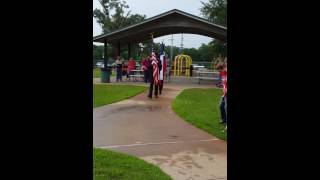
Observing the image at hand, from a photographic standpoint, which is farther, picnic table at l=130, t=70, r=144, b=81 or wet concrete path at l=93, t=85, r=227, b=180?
picnic table at l=130, t=70, r=144, b=81

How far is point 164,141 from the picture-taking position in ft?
26.5

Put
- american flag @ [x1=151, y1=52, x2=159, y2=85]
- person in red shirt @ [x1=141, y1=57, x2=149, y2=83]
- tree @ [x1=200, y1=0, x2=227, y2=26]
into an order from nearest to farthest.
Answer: american flag @ [x1=151, y1=52, x2=159, y2=85], person in red shirt @ [x1=141, y1=57, x2=149, y2=83], tree @ [x1=200, y1=0, x2=227, y2=26]

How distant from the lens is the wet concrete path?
6066mm

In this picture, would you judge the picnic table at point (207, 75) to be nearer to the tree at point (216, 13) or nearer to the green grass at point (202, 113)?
the green grass at point (202, 113)

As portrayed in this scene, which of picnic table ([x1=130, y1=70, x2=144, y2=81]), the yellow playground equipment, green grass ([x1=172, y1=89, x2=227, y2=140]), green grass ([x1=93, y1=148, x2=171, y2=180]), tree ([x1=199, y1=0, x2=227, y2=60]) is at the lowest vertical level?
green grass ([x1=93, y1=148, x2=171, y2=180])

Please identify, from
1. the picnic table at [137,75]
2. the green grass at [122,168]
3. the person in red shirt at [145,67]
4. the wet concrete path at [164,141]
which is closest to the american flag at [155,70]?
the wet concrete path at [164,141]

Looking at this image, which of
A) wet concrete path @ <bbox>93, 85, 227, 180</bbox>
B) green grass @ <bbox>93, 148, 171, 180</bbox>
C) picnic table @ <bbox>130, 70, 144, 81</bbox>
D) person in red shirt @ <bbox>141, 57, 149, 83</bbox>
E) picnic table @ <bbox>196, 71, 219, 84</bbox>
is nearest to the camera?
green grass @ <bbox>93, 148, 171, 180</bbox>

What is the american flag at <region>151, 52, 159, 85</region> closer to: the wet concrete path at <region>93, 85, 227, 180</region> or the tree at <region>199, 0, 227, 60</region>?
the wet concrete path at <region>93, 85, 227, 180</region>

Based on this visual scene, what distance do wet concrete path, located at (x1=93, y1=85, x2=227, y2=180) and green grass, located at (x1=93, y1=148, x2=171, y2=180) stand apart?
24cm

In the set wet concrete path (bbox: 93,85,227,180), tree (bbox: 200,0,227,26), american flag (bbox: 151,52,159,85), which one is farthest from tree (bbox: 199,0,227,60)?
wet concrete path (bbox: 93,85,227,180)

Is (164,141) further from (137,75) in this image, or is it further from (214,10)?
(214,10)
